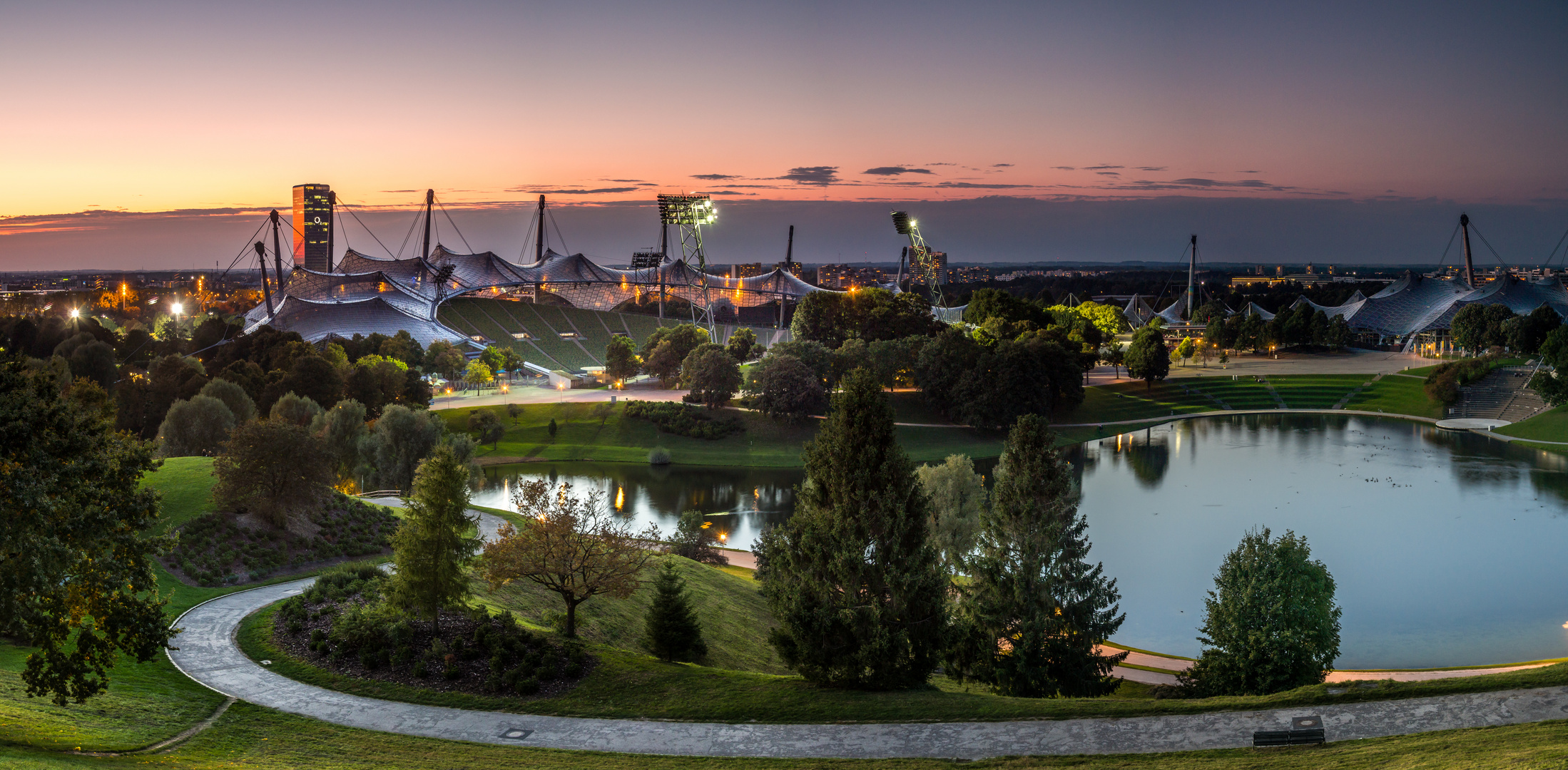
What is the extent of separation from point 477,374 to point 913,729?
190 ft

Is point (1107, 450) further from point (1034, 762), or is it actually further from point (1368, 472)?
point (1034, 762)

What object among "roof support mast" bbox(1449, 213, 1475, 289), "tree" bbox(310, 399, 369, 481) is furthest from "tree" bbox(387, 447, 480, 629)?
"roof support mast" bbox(1449, 213, 1475, 289)

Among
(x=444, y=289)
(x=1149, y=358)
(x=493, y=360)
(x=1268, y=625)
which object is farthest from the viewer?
(x=444, y=289)

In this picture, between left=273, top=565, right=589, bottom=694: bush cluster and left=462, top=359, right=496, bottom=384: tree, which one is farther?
left=462, top=359, right=496, bottom=384: tree

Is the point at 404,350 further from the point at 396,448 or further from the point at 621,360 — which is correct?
the point at 396,448

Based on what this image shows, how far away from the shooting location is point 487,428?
51656 mm

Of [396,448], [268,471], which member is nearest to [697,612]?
[268,471]

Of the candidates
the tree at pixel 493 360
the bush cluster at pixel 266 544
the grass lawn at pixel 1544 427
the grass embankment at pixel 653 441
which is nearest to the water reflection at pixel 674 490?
the grass embankment at pixel 653 441

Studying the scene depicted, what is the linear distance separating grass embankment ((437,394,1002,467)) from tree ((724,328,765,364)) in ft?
47.5

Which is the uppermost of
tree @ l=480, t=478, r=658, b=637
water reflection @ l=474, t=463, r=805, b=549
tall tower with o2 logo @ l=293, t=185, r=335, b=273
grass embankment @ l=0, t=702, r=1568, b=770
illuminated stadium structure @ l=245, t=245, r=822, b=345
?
tall tower with o2 logo @ l=293, t=185, r=335, b=273

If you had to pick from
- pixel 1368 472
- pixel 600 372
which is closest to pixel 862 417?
pixel 1368 472

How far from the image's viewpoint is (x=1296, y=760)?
421 inches

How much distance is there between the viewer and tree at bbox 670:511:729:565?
29.6 m

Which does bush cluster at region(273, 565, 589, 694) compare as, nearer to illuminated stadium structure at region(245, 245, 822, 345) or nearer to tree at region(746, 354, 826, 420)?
tree at region(746, 354, 826, 420)
